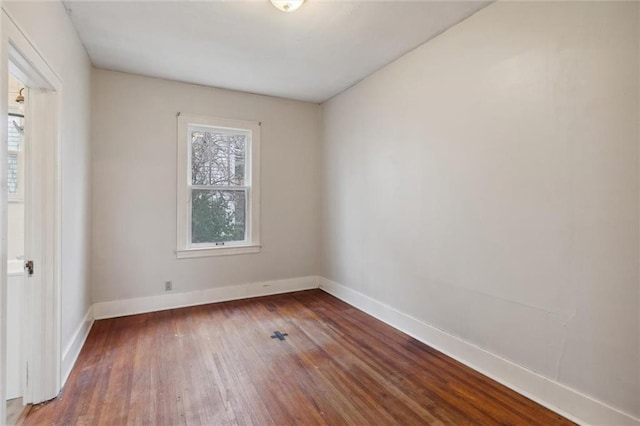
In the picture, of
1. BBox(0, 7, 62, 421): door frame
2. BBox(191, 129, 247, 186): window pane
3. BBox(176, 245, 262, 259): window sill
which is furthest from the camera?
BBox(191, 129, 247, 186): window pane

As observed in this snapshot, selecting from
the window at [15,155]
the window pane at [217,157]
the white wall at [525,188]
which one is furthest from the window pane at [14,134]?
the white wall at [525,188]

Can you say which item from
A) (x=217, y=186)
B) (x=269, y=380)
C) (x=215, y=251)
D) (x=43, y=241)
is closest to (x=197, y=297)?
(x=215, y=251)

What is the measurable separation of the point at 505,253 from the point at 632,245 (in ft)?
2.19

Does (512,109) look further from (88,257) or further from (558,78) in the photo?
(88,257)

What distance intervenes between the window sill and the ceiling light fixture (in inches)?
108

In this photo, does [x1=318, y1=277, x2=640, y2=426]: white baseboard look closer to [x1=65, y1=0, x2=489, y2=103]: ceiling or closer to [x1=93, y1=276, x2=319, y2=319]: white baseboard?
[x1=93, y1=276, x2=319, y2=319]: white baseboard

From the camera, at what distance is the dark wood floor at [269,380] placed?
6.12ft

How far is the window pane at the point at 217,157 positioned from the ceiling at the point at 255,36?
0.67m

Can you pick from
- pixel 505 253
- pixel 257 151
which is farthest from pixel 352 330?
pixel 257 151

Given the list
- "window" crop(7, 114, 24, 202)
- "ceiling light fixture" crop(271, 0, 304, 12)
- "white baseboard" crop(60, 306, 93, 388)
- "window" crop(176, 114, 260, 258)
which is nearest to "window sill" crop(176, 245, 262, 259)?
"window" crop(176, 114, 260, 258)

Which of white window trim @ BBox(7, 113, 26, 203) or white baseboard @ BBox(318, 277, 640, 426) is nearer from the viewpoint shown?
white baseboard @ BBox(318, 277, 640, 426)

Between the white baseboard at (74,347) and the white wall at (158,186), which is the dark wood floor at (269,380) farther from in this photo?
the white wall at (158,186)

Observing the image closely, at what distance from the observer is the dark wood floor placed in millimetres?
1865

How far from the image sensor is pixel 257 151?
162 inches
